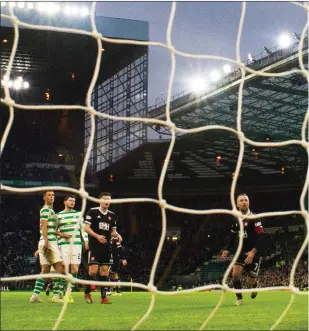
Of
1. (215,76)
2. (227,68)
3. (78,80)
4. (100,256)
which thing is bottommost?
(100,256)

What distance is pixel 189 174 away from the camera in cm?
3341

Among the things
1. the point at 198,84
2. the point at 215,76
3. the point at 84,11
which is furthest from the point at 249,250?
the point at 84,11

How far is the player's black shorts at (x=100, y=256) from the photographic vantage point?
7.21 metres

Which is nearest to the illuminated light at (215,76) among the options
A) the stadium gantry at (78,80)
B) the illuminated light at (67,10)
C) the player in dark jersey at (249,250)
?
the stadium gantry at (78,80)

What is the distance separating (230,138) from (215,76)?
455 centimetres

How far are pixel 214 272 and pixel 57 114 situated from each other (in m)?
11.1

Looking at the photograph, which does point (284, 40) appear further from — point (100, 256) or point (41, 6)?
point (100, 256)

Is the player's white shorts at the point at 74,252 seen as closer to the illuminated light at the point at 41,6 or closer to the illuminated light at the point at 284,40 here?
the illuminated light at the point at 284,40

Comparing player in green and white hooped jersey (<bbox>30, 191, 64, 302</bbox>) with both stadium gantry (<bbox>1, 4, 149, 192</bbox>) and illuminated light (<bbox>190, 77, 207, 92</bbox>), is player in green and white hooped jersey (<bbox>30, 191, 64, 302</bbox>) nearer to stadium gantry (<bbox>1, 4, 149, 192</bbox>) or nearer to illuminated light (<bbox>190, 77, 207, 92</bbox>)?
illuminated light (<bbox>190, 77, 207, 92</bbox>)

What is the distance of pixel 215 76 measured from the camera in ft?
81.0

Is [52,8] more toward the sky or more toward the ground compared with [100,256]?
more toward the sky

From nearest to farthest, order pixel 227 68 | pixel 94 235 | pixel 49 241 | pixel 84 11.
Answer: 1. pixel 94 235
2. pixel 49 241
3. pixel 227 68
4. pixel 84 11

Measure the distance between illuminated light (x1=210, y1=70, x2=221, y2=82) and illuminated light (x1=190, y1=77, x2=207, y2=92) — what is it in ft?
1.28

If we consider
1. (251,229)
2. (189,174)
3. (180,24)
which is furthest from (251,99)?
(251,229)
